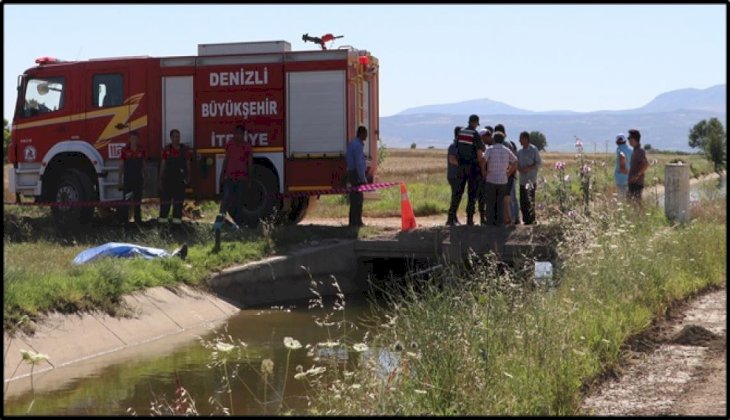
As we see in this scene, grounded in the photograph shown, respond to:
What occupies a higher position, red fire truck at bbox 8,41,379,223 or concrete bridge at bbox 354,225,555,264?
red fire truck at bbox 8,41,379,223

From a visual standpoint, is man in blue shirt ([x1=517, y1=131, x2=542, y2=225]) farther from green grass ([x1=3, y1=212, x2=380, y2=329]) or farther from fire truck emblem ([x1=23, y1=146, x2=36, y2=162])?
fire truck emblem ([x1=23, y1=146, x2=36, y2=162])

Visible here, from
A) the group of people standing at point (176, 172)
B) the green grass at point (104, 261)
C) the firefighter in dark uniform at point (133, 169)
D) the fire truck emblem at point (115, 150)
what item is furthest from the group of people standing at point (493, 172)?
the fire truck emblem at point (115, 150)

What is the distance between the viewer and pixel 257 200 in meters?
20.9

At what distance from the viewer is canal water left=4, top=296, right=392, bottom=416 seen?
1059 cm

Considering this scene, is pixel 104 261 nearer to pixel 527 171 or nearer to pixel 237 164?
pixel 237 164

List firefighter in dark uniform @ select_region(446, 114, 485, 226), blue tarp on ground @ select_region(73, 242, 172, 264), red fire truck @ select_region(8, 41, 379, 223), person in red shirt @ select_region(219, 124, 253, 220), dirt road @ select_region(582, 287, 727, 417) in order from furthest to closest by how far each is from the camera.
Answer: red fire truck @ select_region(8, 41, 379, 223)
person in red shirt @ select_region(219, 124, 253, 220)
firefighter in dark uniform @ select_region(446, 114, 485, 226)
blue tarp on ground @ select_region(73, 242, 172, 264)
dirt road @ select_region(582, 287, 727, 417)

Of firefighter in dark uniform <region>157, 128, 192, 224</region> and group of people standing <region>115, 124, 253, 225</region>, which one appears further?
firefighter in dark uniform <region>157, 128, 192, 224</region>

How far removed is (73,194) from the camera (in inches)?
856

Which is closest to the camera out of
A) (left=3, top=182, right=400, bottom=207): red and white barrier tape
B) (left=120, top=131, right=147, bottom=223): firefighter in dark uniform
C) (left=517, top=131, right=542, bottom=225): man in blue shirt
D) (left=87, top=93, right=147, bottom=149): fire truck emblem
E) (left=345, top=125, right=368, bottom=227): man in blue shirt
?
(left=517, top=131, right=542, bottom=225): man in blue shirt

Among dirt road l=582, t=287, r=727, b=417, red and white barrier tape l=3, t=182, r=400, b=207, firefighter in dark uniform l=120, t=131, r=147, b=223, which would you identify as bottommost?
dirt road l=582, t=287, r=727, b=417

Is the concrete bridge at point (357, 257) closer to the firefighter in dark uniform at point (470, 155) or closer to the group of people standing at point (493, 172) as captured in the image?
the group of people standing at point (493, 172)

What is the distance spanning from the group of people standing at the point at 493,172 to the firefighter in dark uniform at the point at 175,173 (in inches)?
190

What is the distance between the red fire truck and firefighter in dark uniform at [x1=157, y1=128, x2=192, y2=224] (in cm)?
36

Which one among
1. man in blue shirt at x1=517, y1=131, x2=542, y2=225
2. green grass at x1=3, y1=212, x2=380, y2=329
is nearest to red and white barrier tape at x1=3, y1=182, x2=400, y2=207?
green grass at x1=3, y1=212, x2=380, y2=329
